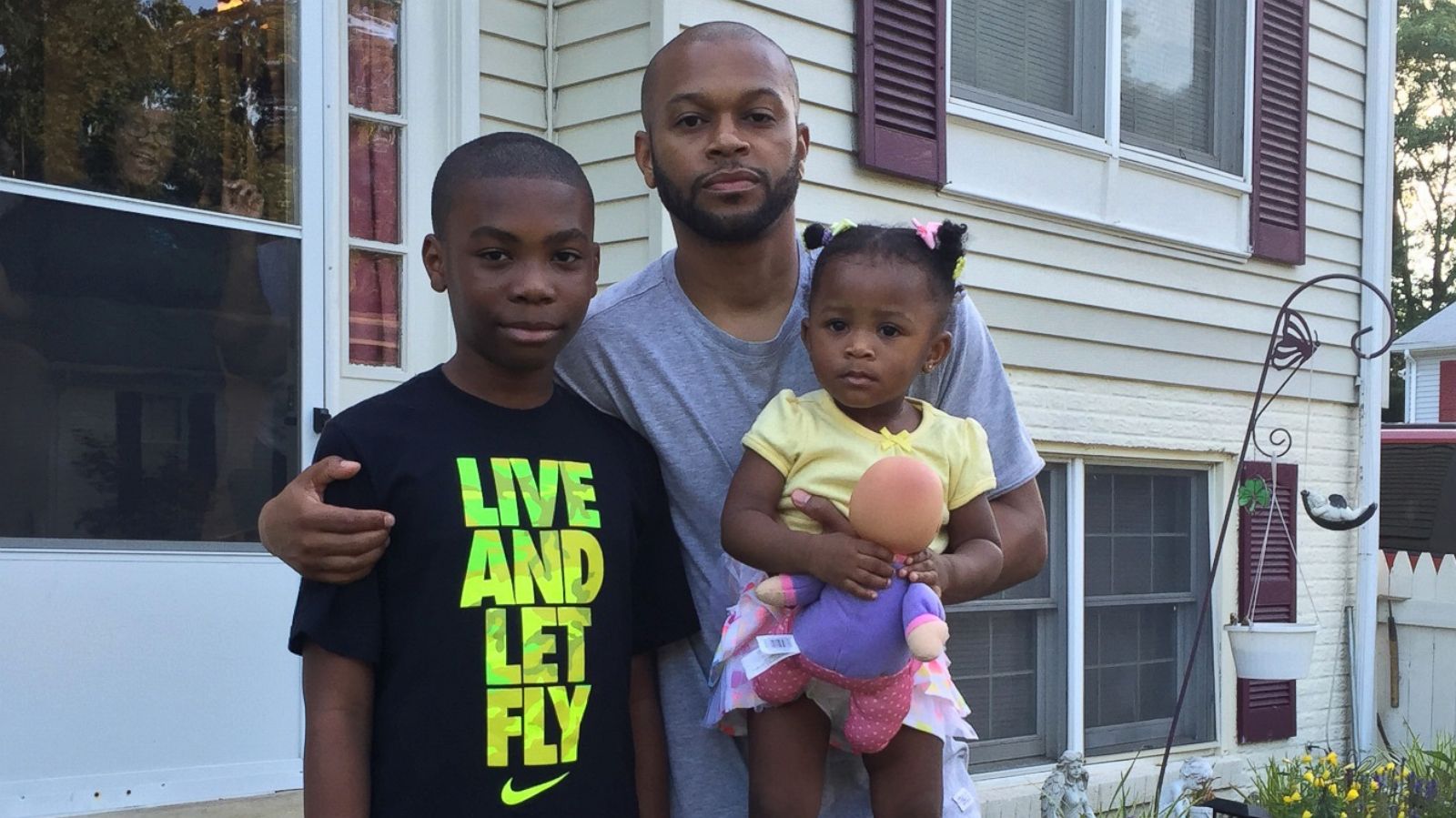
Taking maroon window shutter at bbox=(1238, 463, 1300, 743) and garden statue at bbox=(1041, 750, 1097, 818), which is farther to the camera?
maroon window shutter at bbox=(1238, 463, 1300, 743)

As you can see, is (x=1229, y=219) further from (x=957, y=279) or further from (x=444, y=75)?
(x=957, y=279)

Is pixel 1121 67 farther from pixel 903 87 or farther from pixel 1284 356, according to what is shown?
pixel 903 87

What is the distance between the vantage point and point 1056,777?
465cm

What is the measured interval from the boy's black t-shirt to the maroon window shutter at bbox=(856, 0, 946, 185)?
136 inches

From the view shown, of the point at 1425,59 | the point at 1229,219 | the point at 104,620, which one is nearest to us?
the point at 104,620

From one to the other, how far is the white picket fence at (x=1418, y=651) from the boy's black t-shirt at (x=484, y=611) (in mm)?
7086

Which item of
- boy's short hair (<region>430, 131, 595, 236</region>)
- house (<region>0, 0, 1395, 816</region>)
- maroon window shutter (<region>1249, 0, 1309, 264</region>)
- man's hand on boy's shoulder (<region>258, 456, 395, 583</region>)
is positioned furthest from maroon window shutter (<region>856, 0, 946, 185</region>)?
man's hand on boy's shoulder (<region>258, 456, 395, 583</region>)

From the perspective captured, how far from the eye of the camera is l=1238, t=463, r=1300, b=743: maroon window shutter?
669cm

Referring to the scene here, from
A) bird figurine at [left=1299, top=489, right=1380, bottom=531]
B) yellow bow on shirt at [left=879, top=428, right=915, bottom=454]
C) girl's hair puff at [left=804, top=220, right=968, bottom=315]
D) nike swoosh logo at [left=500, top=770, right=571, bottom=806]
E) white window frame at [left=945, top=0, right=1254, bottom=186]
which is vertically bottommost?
bird figurine at [left=1299, top=489, right=1380, bottom=531]

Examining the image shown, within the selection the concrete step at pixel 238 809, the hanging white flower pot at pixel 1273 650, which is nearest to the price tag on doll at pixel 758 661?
the concrete step at pixel 238 809

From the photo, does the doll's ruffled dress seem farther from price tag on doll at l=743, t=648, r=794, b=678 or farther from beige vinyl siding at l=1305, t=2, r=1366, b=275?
beige vinyl siding at l=1305, t=2, r=1366, b=275

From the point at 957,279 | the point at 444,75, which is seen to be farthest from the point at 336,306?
the point at 957,279

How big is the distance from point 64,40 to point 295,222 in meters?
0.76

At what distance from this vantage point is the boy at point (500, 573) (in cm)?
159
